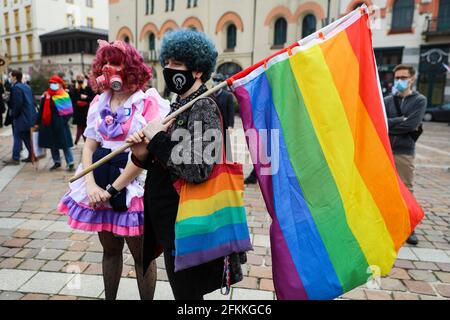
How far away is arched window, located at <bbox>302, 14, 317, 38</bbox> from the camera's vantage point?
27.1 m

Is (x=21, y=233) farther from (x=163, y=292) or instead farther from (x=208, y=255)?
(x=208, y=255)

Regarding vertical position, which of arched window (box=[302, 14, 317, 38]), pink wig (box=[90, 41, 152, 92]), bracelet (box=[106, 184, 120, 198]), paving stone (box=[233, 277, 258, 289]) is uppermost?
arched window (box=[302, 14, 317, 38])

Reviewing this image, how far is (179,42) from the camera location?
6.61 feet

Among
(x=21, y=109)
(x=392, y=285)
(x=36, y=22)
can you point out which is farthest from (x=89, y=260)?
(x=36, y=22)

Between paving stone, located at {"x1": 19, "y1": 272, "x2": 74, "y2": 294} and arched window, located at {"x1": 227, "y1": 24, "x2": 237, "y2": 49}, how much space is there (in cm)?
2937

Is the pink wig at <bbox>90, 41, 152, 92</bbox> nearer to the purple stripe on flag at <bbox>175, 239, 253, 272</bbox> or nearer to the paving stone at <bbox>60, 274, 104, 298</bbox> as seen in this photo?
the purple stripe on flag at <bbox>175, 239, 253, 272</bbox>

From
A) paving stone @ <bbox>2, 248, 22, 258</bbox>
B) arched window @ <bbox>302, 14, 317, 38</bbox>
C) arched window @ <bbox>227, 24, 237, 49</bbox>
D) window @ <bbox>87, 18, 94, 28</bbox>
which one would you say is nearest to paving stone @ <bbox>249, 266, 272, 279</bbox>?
paving stone @ <bbox>2, 248, 22, 258</bbox>

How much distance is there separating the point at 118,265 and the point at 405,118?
355 cm

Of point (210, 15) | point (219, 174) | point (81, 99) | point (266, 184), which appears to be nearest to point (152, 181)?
point (219, 174)

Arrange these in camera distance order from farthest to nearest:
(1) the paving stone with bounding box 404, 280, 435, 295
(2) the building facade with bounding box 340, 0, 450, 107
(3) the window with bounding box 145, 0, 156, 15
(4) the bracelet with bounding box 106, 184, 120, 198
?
(3) the window with bounding box 145, 0, 156, 15 < (2) the building facade with bounding box 340, 0, 450, 107 < (1) the paving stone with bounding box 404, 280, 435, 295 < (4) the bracelet with bounding box 106, 184, 120, 198

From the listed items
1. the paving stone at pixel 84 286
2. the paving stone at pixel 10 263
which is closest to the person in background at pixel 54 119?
the paving stone at pixel 10 263

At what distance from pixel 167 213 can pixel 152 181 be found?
217 mm

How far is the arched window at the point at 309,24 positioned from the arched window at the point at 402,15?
17.4ft

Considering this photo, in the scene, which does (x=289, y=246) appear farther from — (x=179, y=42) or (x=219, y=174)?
(x=179, y=42)
